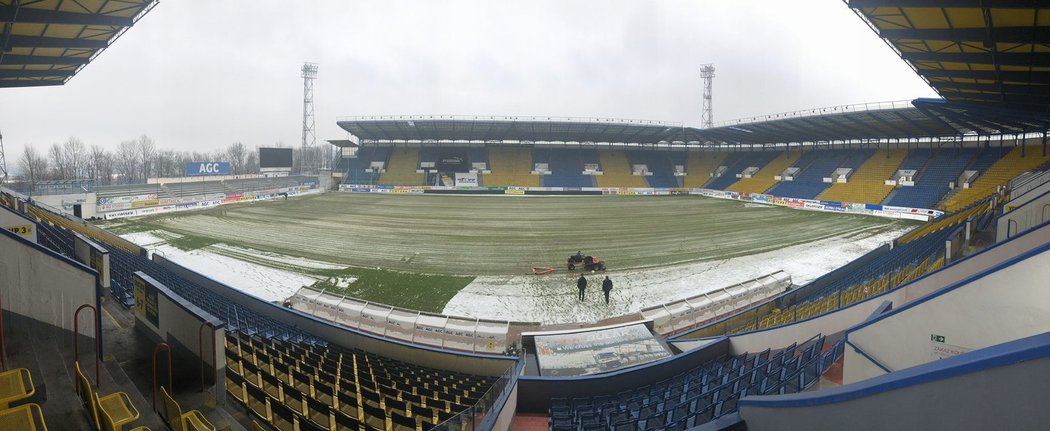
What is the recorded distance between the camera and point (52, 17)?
12.6 m

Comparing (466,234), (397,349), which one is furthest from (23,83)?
(397,349)

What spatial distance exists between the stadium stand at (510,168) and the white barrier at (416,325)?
1957 inches

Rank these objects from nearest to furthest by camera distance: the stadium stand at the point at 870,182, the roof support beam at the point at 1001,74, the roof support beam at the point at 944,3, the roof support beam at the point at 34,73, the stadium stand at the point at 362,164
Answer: the roof support beam at the point at 944,3, the roof support beam at the point at 1001,74, the roof support beam at the point at 34,73, the stadium stand at the point at 870,182, the stadium stand at the point at 362,164

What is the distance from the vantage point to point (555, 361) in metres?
9.95

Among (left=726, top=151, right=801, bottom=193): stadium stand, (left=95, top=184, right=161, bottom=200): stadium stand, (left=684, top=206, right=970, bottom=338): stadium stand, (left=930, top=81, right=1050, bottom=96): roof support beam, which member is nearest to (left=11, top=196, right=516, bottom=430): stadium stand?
(left=684, top=206, right=970, bottom=338): stadium stand

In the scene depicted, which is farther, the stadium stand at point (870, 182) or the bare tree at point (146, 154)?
the bare tree at point (146, 154)

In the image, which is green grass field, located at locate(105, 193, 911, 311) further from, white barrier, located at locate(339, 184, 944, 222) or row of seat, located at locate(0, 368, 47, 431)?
row of seat, located at locate(0, 368, 47, 431)

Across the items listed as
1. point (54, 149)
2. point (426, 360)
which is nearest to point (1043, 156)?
point (426, 360)

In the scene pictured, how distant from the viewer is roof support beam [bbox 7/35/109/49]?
14.6 m

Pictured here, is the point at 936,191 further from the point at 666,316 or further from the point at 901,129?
the point at 666,316

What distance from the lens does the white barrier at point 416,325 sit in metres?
11.4

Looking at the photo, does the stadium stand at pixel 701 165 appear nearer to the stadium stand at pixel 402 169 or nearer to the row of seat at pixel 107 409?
the stadium stand at pixel 402 169

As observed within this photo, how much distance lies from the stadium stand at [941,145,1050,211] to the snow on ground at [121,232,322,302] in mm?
43344

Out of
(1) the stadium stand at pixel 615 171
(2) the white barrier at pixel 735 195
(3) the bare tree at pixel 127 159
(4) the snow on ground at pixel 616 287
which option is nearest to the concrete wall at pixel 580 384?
(4) the snow on ground at pixel 616 287
